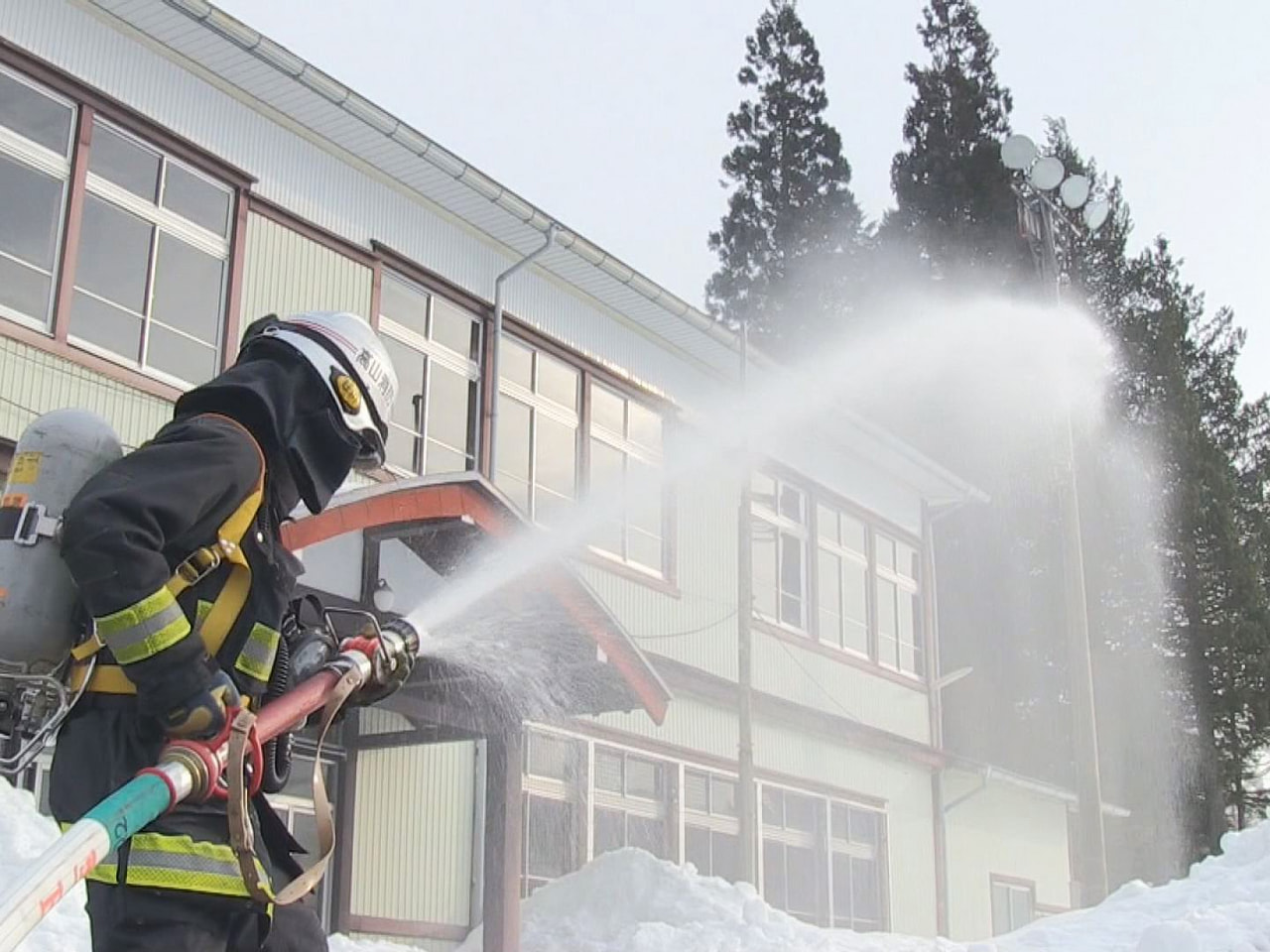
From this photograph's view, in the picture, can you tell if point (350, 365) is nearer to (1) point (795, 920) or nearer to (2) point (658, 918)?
(1) point (795, 920)

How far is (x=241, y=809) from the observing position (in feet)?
11.3

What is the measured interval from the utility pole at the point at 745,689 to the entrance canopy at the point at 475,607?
4571 millimetres

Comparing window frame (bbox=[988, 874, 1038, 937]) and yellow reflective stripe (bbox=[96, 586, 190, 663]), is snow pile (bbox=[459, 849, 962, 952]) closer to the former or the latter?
yellow reflective stripe (bbox=[96, 586, 190, 663])

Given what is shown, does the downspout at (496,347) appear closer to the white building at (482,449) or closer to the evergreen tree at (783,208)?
the white building at (482,449)

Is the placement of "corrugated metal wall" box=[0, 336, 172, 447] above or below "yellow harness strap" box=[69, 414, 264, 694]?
above

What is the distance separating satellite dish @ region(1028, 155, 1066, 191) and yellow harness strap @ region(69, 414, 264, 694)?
16122 mm

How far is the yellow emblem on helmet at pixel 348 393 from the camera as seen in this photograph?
3.93 meters

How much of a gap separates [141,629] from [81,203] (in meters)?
8.55

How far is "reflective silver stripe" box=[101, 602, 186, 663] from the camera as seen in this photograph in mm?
3303

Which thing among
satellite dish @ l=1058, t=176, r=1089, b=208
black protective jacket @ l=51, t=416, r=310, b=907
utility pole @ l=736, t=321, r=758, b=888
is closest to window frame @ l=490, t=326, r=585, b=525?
utility pole @ l=736, t=321, r=758, b=888

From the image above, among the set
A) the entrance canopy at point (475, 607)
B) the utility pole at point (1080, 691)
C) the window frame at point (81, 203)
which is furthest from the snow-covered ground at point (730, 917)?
the utility pole at point (1080, 691)

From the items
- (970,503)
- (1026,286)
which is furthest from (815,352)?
(970,503)

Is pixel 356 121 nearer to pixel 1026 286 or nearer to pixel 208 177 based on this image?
pixel 208 177

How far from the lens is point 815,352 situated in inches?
1529
